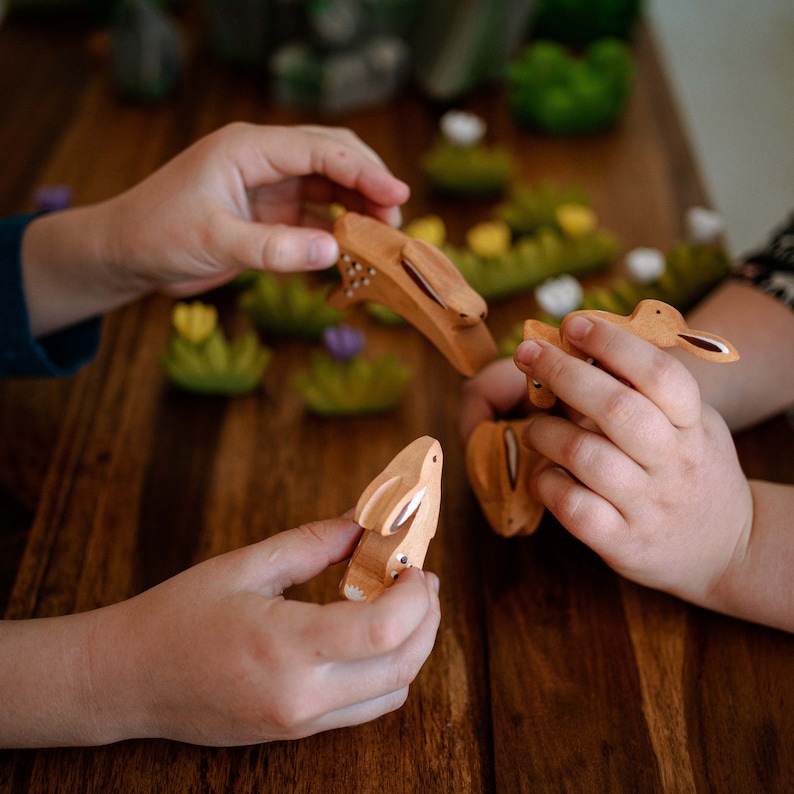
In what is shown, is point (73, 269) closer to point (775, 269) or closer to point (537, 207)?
point (537, 207)

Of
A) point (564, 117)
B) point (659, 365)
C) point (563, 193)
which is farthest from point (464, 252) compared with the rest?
point (659, 365)

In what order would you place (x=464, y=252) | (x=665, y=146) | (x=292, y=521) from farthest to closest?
(x=665, y=146)
(x=464, y=252)
(x=292, y=521)

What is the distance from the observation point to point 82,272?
0.64 m

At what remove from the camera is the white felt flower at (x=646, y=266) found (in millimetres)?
753

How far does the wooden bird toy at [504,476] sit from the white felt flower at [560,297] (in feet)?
0.66

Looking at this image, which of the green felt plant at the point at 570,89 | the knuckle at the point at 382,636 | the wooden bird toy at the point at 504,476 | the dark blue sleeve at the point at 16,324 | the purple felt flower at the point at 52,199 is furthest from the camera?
the green felt plant at the point at 570,89

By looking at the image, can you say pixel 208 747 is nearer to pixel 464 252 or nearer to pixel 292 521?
pixel 292 521

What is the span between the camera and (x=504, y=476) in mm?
526

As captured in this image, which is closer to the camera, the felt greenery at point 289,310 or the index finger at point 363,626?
the index finger at point 363,626

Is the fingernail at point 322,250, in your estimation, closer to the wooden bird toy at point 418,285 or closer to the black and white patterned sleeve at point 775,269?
the wooden bird toy at point 418,285

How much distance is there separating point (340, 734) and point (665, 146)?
2.70 feet

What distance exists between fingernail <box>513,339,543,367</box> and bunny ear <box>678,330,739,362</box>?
84mm

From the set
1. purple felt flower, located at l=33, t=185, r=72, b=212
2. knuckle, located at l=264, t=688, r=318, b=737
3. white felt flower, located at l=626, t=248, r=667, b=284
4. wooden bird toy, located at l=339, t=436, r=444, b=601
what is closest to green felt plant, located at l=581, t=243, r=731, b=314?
white felt flower, located at l=626, t=248, r=667, b=284

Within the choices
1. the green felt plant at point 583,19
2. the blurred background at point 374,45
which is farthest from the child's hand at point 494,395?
the green felt plant at point 583,19
